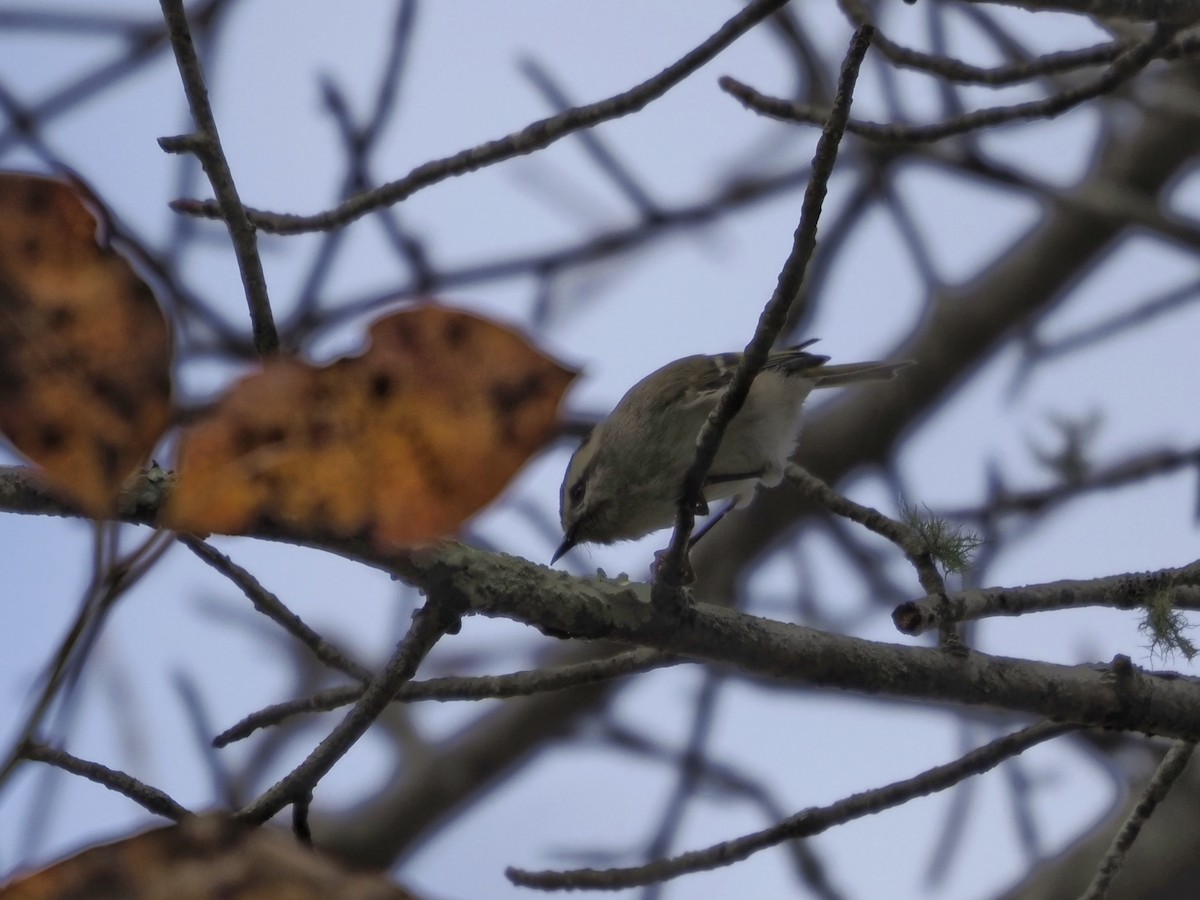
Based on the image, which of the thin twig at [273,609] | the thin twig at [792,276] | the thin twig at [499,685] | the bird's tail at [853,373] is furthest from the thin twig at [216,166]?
the bird's tail at [853,373]

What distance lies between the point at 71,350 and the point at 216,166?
1.69 ft

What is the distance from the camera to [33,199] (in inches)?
19.3

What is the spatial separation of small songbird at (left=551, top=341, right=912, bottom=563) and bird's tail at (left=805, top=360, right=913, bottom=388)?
195mm

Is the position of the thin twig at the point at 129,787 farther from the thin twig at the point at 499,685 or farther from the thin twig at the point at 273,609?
the thin twig at the point at 499,685

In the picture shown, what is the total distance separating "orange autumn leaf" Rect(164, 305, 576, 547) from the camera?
19.7 inches

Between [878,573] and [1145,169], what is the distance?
1513mm

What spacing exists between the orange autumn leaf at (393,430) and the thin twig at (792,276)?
55 centimetres

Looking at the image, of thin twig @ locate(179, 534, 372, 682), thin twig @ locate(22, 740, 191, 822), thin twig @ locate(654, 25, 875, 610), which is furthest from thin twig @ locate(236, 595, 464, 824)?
thin twig @ locate(654, 25, 875, 610)

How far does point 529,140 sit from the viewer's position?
1.53 m

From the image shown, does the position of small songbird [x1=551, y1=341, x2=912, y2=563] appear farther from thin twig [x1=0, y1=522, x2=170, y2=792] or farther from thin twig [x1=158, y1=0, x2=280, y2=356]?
thin twig [x1=0, y1=522, x2=170, y2=792]

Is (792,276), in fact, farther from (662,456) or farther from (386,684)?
(662,456)

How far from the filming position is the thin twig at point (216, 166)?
94 cm

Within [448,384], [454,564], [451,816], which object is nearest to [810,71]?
[451,816]

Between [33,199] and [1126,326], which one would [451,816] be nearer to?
[1126,326]
